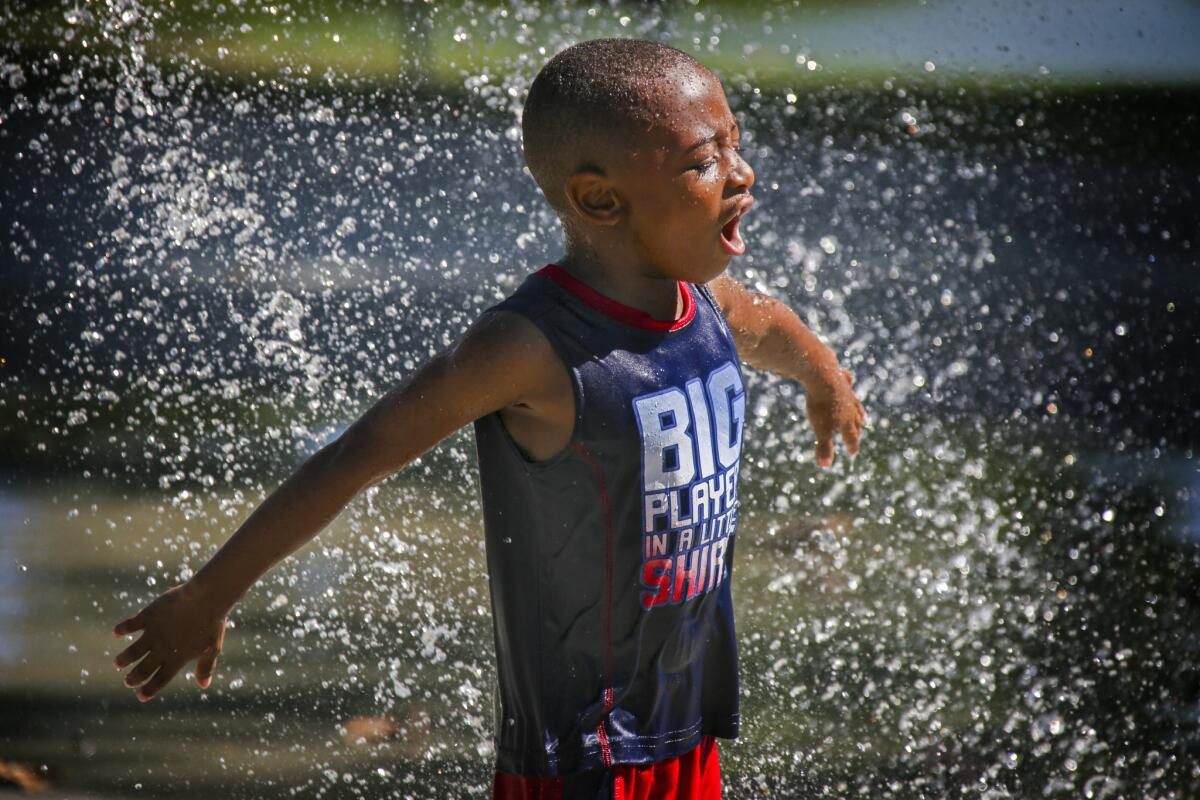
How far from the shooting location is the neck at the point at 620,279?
1.54 meters

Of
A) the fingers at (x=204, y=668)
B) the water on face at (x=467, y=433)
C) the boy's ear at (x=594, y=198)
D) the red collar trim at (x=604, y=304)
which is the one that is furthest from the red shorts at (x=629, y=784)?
the water on face at (x=467, y=433)

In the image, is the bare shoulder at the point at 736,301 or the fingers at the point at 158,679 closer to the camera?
the fingers at the point at 158,679

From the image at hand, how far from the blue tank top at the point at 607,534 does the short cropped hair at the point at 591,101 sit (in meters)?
0.14

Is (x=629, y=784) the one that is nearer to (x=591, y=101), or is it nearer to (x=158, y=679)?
(x=158, y=679)

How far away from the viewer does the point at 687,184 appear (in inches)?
58.2

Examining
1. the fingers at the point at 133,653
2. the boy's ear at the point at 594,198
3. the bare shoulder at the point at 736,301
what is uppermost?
the bare shoulder at the point at 736,301

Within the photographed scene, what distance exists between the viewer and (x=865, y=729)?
8.35 ft

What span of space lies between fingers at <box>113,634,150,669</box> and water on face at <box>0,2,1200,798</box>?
1.00 m

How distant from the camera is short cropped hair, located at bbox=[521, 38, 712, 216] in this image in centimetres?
146

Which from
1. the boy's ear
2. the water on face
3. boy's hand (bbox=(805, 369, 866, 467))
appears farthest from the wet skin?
the water on face

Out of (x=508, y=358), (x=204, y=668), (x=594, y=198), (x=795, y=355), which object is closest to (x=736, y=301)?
(x=795, y=355)

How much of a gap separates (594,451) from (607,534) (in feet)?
0.33

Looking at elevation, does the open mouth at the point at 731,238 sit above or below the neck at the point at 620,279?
above

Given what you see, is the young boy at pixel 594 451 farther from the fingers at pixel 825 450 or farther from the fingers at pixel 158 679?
the fingers at pixel 825 450
